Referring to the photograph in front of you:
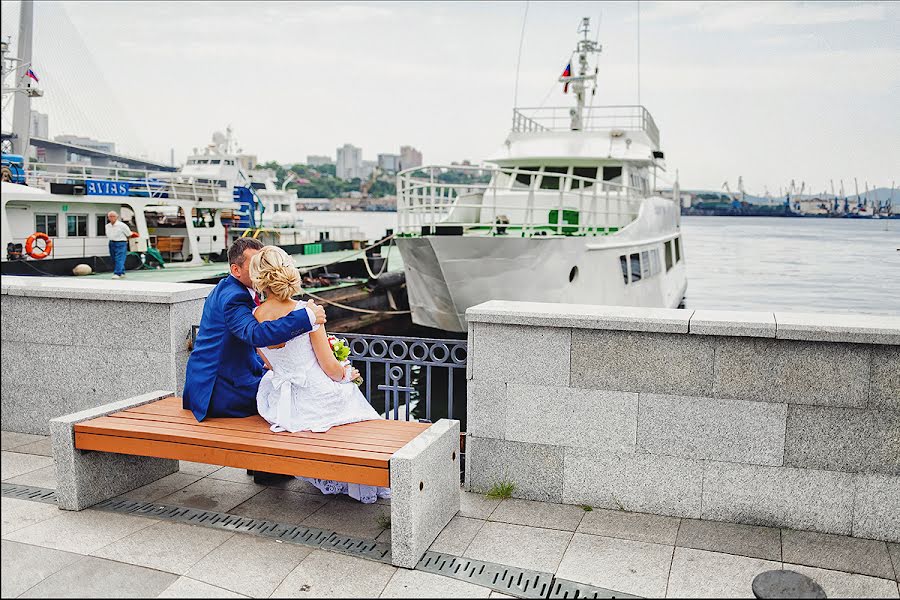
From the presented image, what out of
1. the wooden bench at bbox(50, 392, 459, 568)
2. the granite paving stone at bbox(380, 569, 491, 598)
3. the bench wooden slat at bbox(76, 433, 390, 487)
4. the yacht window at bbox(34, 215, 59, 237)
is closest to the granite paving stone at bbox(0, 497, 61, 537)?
the wooden bench at bbox(50, 392, 459, 568)

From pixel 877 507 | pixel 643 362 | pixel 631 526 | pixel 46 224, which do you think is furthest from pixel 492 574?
pixel 46 224

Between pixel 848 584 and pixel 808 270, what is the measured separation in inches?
1401

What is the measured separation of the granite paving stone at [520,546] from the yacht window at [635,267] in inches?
548

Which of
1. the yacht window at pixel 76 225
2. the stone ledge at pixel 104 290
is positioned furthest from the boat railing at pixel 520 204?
the yacht window at pixel 76 225

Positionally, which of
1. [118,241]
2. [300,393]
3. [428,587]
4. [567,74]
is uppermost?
[567,74]

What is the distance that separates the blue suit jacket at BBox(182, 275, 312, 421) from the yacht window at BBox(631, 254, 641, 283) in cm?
1410

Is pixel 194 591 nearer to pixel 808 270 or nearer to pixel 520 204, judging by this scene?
pixel 520 204

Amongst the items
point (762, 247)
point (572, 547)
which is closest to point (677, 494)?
point (572, 547)

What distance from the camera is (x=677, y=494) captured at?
5.10 m

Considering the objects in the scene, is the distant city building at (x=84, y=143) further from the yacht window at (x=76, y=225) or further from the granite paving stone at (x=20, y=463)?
the granite paving stone at (x=20, y=463)

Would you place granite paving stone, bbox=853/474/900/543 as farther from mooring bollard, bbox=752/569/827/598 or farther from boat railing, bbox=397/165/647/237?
boat railing, bbox=397/165/647/237

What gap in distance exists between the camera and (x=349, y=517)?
16.6 ft

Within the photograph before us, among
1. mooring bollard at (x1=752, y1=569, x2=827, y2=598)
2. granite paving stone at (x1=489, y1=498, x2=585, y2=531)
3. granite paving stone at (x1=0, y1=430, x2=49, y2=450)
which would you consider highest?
granite paving stone at (x1=0, y1=430, x2=49, y2=450)

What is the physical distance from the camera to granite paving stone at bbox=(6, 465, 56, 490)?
5.65m
